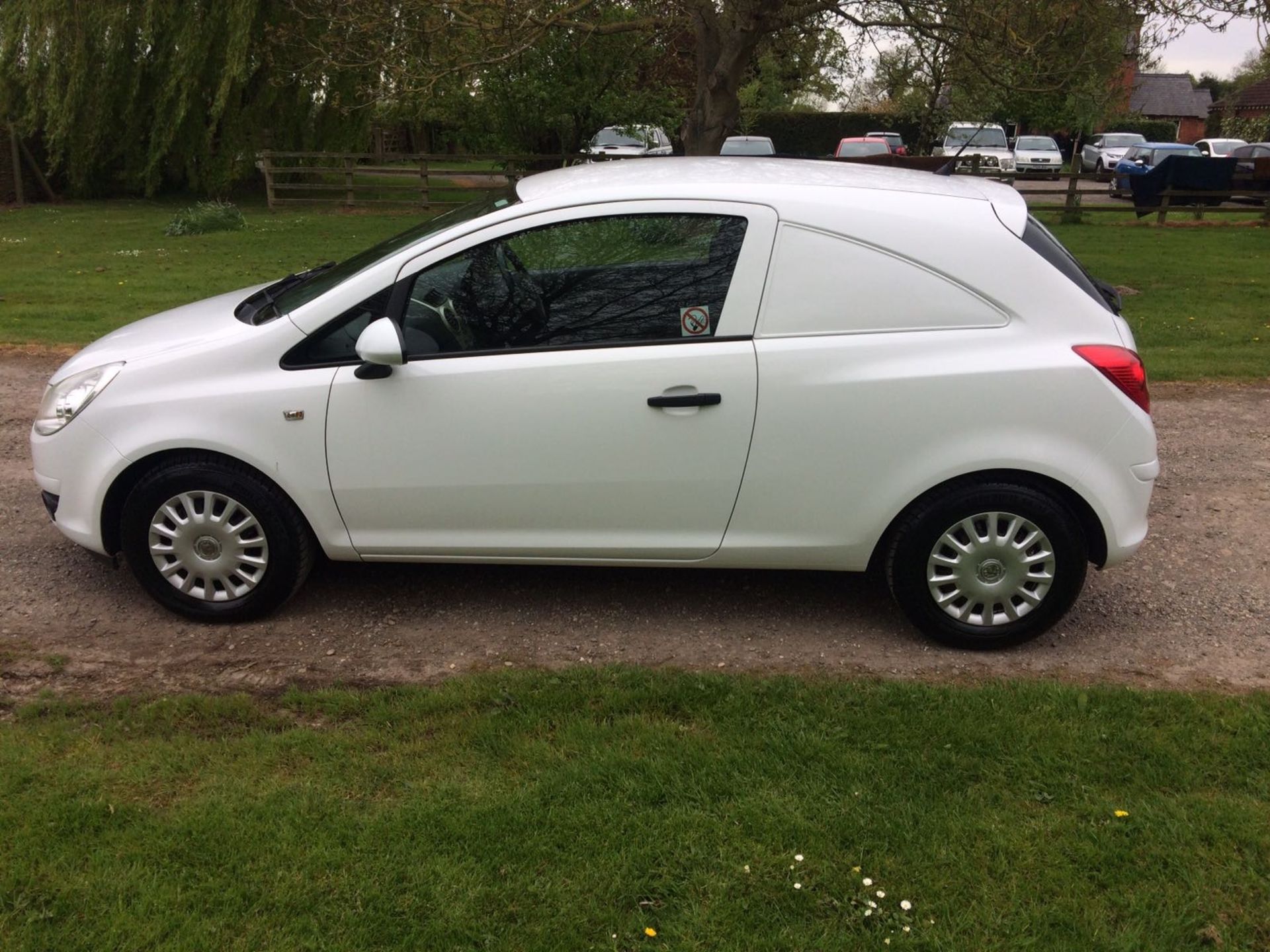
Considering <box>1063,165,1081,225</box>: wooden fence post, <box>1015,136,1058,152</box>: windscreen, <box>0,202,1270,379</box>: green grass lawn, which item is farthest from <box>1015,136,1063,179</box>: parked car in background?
<box>0,202,1270,379</box>: green grass lawn

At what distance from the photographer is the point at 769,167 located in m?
4.55

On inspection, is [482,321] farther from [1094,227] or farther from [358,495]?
[1094,227]

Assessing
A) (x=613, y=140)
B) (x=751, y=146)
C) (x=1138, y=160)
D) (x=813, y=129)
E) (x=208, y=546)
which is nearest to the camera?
(x=208, y=546)

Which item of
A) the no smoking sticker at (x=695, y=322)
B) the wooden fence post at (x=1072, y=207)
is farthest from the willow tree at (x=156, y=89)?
the no smoking sticker at (x=695, y=322)

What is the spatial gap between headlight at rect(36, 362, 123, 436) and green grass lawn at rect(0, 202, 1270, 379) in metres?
5.53

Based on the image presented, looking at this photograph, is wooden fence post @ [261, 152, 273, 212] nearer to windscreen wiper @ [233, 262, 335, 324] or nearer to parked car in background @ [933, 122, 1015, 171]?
parked car in background @ [933, 122, 1015, 171]

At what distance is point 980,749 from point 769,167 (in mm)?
2488

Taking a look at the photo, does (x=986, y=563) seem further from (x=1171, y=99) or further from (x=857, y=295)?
(x=1171, y=99)

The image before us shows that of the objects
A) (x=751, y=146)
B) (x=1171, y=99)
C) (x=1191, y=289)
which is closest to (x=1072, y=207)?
(x=1191, y=289)

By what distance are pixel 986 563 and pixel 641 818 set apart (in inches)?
69.8

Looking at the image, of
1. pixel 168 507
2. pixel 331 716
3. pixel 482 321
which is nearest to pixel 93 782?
pixel 331 716

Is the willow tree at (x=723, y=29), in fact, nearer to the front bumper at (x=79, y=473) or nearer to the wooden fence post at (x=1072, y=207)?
the front bumper at (x=79, y=473)

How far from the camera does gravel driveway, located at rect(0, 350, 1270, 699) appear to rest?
407 cm

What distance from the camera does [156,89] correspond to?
22.9 m
